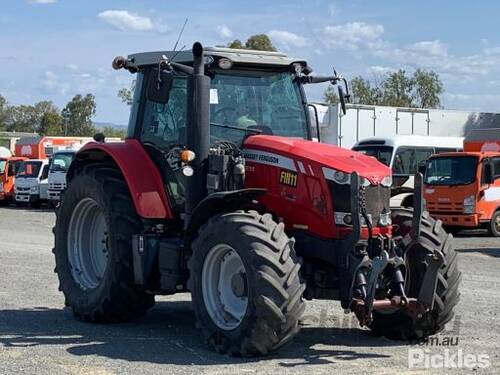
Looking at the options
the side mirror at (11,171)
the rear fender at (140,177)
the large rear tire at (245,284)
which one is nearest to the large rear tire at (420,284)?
the large rear tire at (245,284)

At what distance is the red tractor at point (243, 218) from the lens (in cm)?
688

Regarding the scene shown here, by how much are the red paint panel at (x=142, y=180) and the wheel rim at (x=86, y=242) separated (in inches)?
36.5

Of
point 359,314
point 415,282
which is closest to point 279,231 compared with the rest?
point 359,314

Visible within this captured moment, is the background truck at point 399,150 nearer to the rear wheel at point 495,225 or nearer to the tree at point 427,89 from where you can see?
the rear wheel at point 495,225

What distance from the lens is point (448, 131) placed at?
3212 cm

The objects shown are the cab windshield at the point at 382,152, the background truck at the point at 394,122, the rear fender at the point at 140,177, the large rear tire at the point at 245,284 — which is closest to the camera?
the large rear tire at the point at 245,284

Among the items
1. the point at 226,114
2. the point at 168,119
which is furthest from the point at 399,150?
the point at 226,114

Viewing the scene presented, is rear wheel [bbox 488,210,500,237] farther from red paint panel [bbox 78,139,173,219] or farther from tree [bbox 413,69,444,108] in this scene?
tree [bbox 413,69,444,108]

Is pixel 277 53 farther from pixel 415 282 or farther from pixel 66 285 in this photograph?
pixel 66 285

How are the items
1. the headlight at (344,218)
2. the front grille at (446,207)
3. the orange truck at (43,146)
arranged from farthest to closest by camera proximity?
the orange truck at (43,146)
the front grille at (446,207)
the headlight at (344,218)

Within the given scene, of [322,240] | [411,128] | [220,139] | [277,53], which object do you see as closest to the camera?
[322,240]

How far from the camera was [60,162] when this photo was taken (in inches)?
1230

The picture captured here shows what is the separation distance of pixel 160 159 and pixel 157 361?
223 centimetres

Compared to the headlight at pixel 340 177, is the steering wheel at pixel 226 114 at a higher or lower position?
higher
